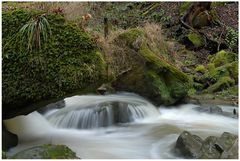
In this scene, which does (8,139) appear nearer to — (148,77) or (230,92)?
(148,77)

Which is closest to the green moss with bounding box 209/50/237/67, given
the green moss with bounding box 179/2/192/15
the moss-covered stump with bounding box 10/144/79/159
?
the green moss with bounding box 179/2/192/15

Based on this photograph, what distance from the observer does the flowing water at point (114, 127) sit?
253 inches

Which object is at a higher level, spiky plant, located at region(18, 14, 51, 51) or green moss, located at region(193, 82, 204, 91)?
spiky plant, located at region(18, 14, 51, 51)

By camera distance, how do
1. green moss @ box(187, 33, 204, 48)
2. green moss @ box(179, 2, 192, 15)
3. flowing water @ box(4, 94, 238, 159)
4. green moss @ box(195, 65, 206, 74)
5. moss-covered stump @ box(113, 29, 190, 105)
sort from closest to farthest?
flowing water @ box(4, 94, 238, 159) → moss-covered stump @ box(113, 29, 190, 105) → green moss @ box(195, 65, 206, 74) → green moss @ box(187, 33, 204, 48) → green moss @ box(179, 2, 192, 15)

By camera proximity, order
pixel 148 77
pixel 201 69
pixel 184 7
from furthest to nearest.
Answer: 1. pixel 184 7
2. pixel 201 69
3. pixel 148 77

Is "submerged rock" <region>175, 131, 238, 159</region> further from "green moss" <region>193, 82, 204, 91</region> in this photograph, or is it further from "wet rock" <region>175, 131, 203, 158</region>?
"green moss" <region>193, 82, 204, 91</region>

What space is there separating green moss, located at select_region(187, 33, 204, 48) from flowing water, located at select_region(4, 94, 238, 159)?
6.86m

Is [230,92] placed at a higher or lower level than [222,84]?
lower

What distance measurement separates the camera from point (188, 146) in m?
5.89

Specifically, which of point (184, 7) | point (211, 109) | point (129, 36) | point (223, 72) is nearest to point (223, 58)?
point (223, 72)

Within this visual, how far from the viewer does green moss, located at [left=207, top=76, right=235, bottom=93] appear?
480 inches

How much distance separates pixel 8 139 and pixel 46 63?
1.48 meters

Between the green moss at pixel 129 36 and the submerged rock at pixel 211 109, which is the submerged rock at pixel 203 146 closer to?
the submerged rock at pixel 211 109

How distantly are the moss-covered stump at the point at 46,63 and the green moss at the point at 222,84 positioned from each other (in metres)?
7.36
